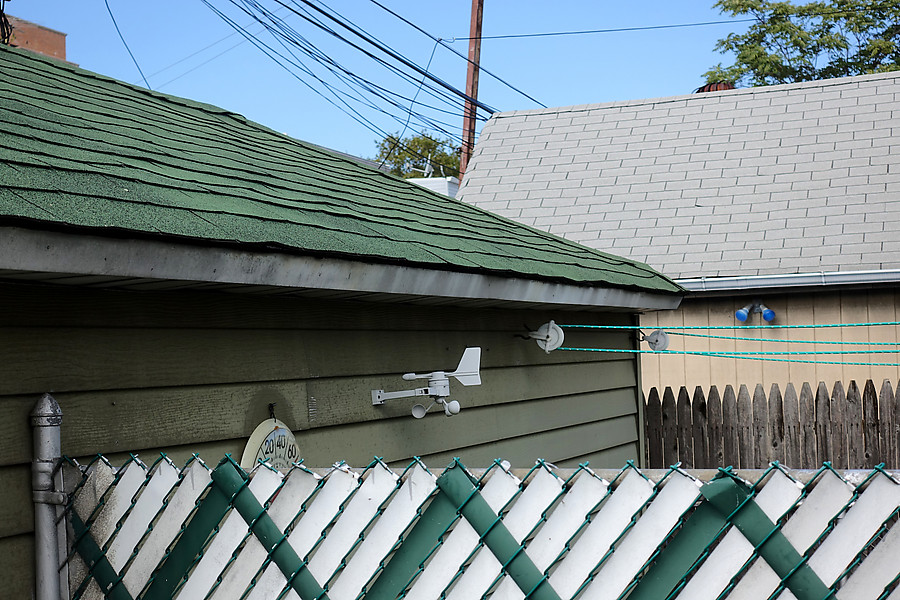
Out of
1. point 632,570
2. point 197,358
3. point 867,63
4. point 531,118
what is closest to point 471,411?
point 197,358

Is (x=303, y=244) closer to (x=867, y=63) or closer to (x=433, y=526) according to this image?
(x=433, y=526)

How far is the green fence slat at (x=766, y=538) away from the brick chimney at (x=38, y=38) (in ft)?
26.5

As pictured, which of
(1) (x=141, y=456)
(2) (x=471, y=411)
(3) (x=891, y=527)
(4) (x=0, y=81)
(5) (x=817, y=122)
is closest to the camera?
(3) (x=891, y=527)

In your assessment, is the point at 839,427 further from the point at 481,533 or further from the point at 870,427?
the point at 481,533

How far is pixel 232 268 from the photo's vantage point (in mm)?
2975

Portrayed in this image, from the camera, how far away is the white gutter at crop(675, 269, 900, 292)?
9.80 m

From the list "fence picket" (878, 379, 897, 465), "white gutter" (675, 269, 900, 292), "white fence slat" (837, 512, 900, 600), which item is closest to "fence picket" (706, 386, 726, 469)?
"fence picket" (878, 379, 897, 465)

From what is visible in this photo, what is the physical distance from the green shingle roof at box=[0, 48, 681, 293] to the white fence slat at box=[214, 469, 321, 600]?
2.88 ft

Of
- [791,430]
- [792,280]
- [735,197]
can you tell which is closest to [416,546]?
[791,430]

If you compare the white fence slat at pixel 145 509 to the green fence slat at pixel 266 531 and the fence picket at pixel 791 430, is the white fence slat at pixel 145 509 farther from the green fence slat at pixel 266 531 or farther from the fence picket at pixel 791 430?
the fence picket at pixel 791 430

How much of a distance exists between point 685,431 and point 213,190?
627cm

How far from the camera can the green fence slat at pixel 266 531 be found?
2170 mm

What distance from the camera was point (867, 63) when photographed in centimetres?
2823

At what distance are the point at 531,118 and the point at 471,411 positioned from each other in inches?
412
